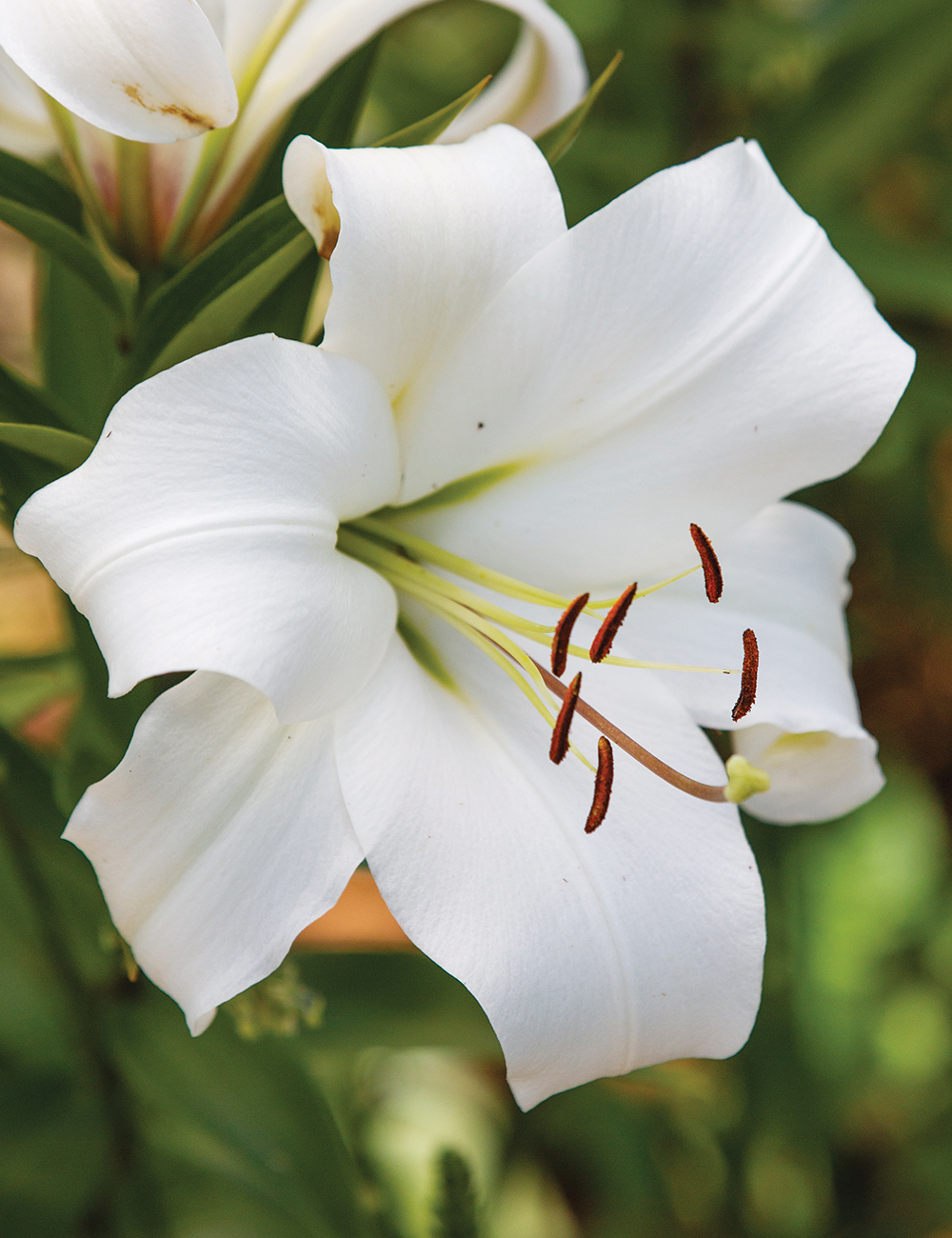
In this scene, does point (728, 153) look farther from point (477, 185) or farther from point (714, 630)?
point (714, 630)

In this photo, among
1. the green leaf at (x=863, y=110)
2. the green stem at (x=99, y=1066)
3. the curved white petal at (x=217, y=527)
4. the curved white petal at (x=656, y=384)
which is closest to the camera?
the curved white petal at (x=217, y=527)

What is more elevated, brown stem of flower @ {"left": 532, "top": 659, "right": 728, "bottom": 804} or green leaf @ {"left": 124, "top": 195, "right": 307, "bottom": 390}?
green leaf @ {"left": 124, "top": 195, "right": 307, "bottom": 390}

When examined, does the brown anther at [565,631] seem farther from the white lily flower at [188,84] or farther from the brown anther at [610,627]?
the white lily flower at [188,84]

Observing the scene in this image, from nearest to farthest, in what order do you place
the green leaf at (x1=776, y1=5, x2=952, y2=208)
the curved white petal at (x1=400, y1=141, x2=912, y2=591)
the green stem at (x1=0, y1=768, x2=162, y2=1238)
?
the curved white petal at (x1=400, y1=141, x2=912, y2=591), the green stem at (x1=0, y1=768, x2=162, y2=1238), the green leaf at (x1=776, y1=5, x2=952, y2=208)

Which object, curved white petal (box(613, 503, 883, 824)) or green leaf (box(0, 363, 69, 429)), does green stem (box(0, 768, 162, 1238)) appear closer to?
green leaf (box(0, 363, 69, 429))

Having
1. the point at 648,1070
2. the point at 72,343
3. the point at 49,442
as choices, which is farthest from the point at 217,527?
the point at 648,1070

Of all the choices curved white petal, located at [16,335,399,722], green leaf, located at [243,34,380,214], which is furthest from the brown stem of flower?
green leaf, located at [243,34,380,214]

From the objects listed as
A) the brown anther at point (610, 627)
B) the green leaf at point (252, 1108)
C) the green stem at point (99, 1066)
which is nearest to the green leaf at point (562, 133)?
the brown anther at point (610, 627)

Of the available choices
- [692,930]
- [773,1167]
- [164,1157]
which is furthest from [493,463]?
[773,1167]
